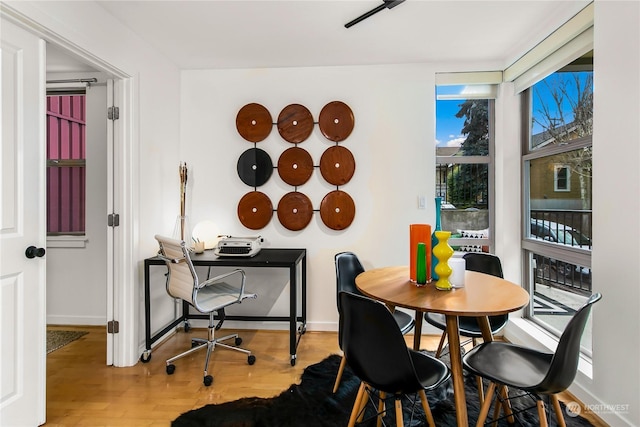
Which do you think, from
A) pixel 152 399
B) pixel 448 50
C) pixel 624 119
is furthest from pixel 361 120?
pixel 152 399

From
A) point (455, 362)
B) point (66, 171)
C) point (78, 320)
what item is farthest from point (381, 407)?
point (66, 171)

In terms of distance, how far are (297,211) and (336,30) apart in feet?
5.05

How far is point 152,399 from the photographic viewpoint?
78.6 inches

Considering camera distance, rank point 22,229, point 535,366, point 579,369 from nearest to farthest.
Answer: point 535,366
point 22,229
point 579,369

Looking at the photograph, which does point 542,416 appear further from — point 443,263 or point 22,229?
point 22,229

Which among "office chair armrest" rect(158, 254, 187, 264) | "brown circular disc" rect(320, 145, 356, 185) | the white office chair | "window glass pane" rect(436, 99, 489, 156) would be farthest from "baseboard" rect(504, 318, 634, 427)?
"office chair armrest" rect(158, 254, 187, 264)

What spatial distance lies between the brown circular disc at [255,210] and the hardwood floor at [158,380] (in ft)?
3.47

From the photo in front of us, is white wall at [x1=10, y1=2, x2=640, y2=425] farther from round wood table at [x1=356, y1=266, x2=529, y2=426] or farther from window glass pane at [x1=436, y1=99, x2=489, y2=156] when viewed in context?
round wood table at [x1=356, y1=266, x2=529, y2=426]

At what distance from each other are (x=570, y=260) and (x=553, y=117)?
111cm

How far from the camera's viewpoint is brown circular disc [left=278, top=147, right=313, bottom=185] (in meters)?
3.03

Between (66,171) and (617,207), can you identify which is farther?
(66,171)

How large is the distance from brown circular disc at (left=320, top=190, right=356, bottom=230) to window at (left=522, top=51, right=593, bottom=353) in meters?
1.56

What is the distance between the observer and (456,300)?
1471 millimetres

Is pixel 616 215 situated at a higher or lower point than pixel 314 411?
higher
